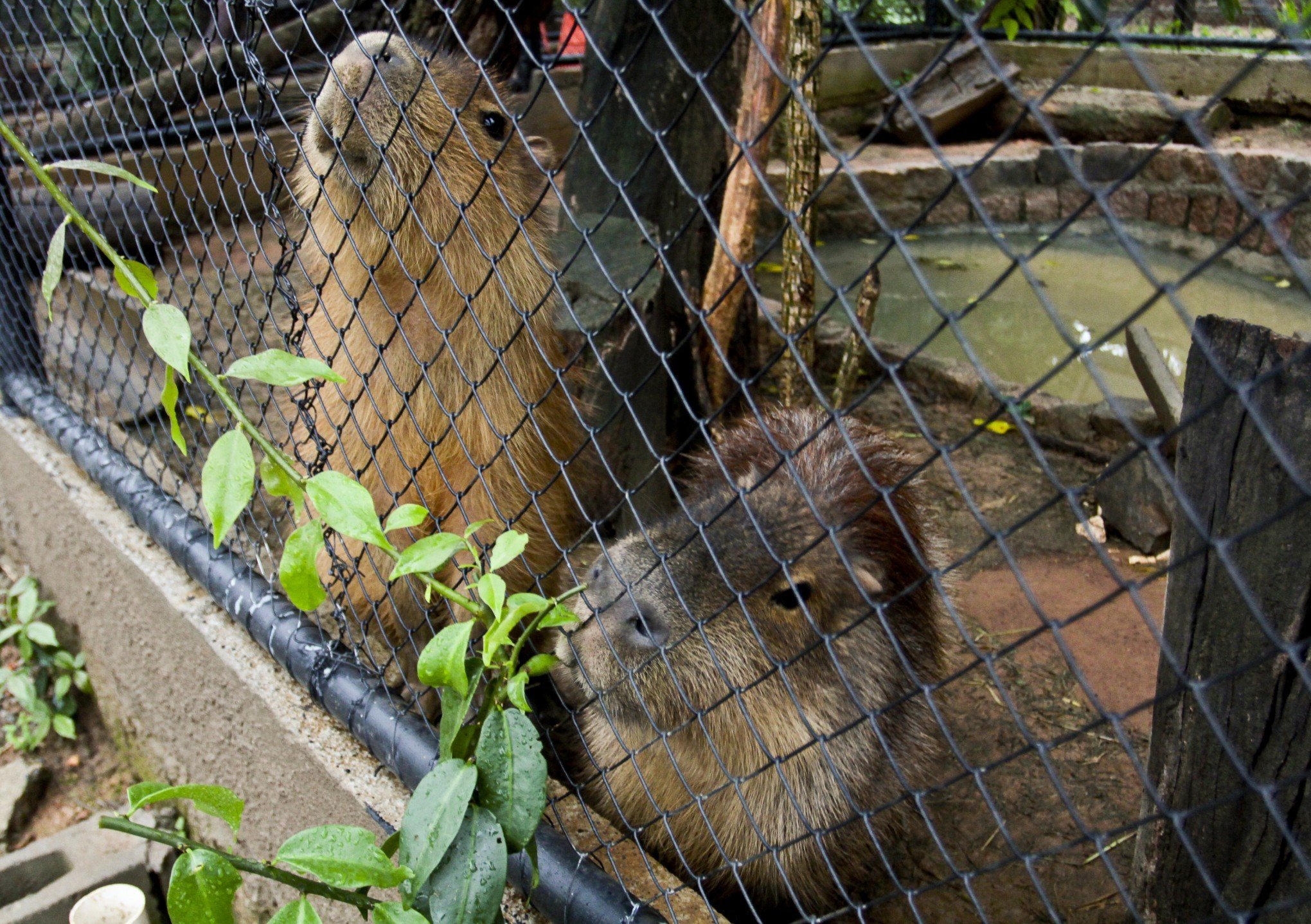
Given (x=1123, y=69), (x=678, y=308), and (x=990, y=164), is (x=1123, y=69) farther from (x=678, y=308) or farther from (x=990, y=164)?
(x=678, y=308)

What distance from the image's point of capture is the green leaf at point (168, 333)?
1.41 metres

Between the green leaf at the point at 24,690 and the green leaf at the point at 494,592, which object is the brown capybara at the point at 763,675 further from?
the green leaf at the point at 24,690

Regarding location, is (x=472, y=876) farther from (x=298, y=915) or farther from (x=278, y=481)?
(x=278, y=481)

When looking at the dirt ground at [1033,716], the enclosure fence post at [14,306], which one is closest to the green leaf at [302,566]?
the dirt ground at [1033,716]

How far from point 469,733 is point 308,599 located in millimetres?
366

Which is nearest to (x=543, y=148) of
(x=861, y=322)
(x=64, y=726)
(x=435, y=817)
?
(x=861, y=322)

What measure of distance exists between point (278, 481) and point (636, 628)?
793mm

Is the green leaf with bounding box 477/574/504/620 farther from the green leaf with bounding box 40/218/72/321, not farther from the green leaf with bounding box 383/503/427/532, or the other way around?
the green leaf with bounding box 40/218/72/321

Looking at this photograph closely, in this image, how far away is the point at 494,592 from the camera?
4.93 ft

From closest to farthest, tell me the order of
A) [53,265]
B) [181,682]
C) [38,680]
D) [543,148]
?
[53,265], [181,682], [543,148], [38,680]

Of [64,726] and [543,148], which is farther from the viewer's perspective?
[64,726]

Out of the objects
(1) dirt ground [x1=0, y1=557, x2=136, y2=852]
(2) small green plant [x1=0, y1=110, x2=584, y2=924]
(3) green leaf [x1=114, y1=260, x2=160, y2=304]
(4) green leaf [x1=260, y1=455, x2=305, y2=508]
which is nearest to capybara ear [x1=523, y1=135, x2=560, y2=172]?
(3) green leaf [x1=114, y1=260, x2=160, y2=304]

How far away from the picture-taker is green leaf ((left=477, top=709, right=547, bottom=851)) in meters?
1.57

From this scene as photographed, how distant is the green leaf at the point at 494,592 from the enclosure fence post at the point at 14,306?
3.33 m
